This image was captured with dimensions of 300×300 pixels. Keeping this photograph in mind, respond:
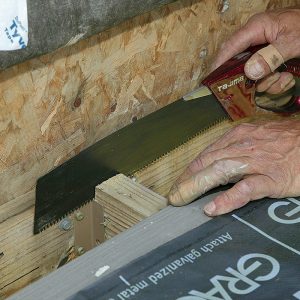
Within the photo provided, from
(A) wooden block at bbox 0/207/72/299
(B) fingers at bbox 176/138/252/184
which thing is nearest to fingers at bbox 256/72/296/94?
(B) fingers at bbox 176/138/252/184

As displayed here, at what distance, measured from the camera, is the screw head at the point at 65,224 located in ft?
7.22

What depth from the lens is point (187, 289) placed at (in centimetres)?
157

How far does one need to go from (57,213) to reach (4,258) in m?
0.22

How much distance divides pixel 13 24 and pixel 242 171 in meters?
0.76

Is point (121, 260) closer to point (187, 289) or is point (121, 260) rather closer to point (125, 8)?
point (187, 289)

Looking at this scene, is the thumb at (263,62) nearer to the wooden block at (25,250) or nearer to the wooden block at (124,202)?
the wooden block at (124,202)

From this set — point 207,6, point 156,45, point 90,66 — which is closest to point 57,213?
point 90,66

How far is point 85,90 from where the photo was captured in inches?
84.9

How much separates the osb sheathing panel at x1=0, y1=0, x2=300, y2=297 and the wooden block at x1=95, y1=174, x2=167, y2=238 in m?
0.17

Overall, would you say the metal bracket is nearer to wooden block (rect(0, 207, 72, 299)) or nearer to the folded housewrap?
wooden block (rect(0, 207, 72, 299))

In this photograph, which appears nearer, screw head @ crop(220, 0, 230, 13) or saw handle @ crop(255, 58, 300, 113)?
screw head @ crop(220, 0, 230, 13)

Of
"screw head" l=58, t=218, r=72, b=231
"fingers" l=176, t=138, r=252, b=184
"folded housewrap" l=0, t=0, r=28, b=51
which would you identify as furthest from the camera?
"screw head" l=58, t=218, r=72, b=231

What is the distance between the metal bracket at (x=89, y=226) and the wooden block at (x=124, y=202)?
1.1 inches

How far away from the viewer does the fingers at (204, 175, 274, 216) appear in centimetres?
183
